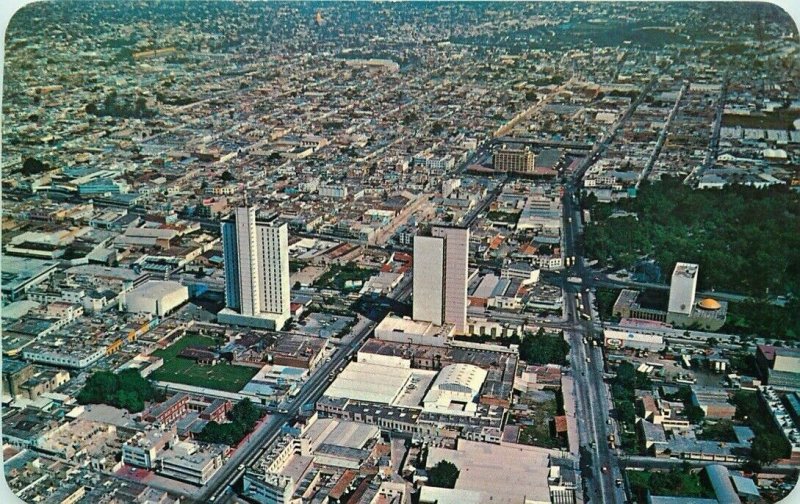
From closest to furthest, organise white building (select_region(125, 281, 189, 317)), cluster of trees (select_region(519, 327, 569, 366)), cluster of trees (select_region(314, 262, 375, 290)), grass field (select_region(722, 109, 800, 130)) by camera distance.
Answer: cluster of trees (select_region(519, 327, 569, 366)) < white building (select_region(125, 281, 189, 317)) < cluster of trees (select_region(314, 262, 375, 290)) < grass field (select_region(722, 109, 800, 130))

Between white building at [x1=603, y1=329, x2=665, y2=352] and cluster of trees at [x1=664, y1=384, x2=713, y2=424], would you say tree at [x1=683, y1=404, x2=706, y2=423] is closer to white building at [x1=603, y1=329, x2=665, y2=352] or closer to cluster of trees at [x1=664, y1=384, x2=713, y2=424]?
cluster of trees at [x1=664, y1=384, x2=713, y2=424]

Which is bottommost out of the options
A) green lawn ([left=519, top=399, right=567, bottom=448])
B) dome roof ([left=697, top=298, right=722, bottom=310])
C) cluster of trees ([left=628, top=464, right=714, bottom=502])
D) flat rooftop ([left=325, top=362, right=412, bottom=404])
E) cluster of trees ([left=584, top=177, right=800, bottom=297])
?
cluster of trees ([left=628, top=464, right=714, bottom=502])

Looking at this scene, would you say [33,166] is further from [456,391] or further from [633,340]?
[633,340]

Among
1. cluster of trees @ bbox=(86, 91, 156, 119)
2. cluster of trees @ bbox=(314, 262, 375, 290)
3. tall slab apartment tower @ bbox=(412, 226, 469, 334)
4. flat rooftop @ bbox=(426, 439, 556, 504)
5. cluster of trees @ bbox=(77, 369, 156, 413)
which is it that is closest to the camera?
flat rooftop @ bbox=(426, 439, 556, 504)

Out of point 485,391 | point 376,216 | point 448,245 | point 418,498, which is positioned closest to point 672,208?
point 376,216

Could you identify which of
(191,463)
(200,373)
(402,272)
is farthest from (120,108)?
(191,463)

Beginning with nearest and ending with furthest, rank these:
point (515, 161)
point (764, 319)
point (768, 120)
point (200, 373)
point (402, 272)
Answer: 1. point (200, 373)
2. point (764, 319)
3. point (402, 272)
4. point (515, 161)
5. point (768, 120)

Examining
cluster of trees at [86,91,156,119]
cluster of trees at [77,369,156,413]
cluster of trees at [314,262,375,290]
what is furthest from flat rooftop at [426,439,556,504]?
cluster of trees at [86,91,156,119]
